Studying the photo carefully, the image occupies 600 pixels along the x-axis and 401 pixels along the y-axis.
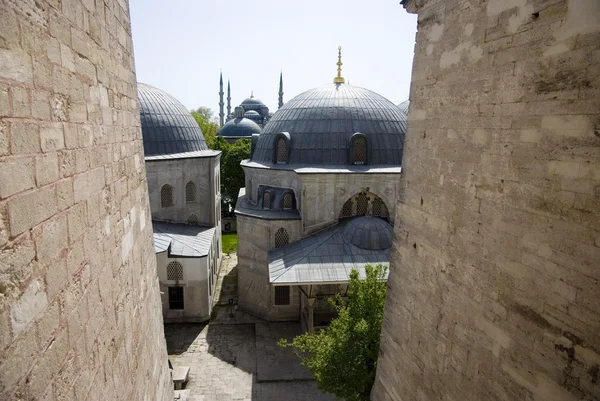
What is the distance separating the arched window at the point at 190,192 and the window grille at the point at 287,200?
4.68m

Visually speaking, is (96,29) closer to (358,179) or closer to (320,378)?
(320,378)

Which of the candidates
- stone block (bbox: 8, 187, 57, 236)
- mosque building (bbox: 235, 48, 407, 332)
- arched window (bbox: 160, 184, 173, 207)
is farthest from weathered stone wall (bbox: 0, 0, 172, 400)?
arched window (bbox: 160, 184, 173, 207)

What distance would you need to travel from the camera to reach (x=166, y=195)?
17.8 metres

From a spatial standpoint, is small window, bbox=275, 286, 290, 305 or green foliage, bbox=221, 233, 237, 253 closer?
small window, bbox=275, 286, 290, 305

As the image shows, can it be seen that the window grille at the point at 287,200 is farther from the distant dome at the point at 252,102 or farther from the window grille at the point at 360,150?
the distant dome at the point at 252,102

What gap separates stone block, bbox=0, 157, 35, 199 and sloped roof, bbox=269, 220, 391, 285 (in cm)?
1100

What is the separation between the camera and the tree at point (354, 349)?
Result: 28.7 ft

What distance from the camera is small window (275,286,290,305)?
15.9m

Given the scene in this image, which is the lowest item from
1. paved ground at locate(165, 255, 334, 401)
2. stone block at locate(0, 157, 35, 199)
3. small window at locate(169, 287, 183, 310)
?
paved ground at locate(165, 255, 334, 401)

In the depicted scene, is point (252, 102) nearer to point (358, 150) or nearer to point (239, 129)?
point (239, 129)

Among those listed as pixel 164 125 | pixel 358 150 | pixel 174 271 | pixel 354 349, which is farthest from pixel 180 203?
pixel 354 349

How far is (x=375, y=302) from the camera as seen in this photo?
9242mm

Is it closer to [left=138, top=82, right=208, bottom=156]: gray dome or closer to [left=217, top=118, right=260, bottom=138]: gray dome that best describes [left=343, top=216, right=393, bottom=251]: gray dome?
[left=138, top=82, right=208, bottom=156]: gray dome

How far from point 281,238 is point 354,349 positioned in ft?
25.8
